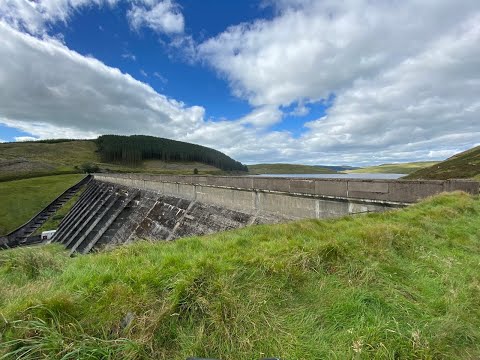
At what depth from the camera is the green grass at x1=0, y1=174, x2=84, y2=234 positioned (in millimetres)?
40906

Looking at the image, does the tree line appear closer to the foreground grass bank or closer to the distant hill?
the distant hill

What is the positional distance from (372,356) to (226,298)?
145cm

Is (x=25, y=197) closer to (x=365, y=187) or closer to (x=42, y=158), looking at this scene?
(x=365, y=187)

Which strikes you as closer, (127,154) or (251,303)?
(251,303)

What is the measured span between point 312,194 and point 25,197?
58.2 meters

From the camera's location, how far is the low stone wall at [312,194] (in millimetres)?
8258

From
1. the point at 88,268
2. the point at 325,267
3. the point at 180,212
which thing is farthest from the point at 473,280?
the point at 180,212

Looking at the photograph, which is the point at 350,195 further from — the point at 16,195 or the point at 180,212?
the point at 16,195

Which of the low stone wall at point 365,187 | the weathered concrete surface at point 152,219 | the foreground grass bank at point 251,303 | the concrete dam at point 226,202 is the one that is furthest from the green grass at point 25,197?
the foreground grass bank at point 251,303

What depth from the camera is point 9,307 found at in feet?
8.54

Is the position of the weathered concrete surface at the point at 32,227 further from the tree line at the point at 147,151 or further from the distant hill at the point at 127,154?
the tree line at the point at 147,151

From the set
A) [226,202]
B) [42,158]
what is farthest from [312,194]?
[42,158]

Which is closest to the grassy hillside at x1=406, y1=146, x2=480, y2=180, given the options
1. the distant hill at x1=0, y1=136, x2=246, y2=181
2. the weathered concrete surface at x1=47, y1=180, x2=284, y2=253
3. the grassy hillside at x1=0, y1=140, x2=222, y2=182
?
the weathered concrete surface at x1=47, y1=180, x2=284, y2=253

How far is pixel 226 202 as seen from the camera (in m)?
16.4
